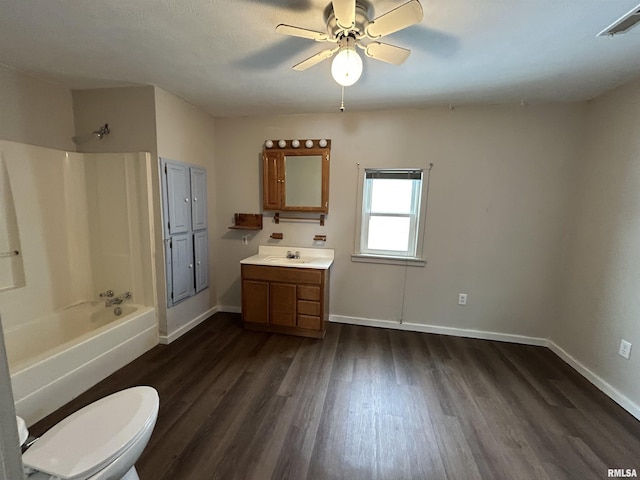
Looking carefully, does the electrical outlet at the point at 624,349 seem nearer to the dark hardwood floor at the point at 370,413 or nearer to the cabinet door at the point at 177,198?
the dark hardwood floor at the point at 370,413

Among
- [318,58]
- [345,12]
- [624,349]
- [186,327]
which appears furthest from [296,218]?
[624,349]

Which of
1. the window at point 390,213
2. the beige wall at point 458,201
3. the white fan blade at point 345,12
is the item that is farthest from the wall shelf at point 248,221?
the white fan blade at point 345,12

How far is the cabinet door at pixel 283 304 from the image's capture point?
2855 millimetres

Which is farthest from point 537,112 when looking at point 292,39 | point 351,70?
point 292,39

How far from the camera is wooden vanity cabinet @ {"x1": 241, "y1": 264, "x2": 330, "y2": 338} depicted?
111 inches

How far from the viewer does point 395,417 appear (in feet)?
6.10

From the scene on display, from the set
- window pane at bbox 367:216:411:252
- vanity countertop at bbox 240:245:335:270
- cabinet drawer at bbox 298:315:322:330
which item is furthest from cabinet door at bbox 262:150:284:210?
cabinet drawer at bbox 298:315:322:330

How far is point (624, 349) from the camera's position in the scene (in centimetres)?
204

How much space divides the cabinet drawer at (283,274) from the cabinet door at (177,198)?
2.51 feet

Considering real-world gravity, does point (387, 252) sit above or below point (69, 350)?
above

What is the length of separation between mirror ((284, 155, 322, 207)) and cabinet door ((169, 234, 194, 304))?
118cm

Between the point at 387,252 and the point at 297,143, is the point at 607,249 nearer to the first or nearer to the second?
the point at 387,252

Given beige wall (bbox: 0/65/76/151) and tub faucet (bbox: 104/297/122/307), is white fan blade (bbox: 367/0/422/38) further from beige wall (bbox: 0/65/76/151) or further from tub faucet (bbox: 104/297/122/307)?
tub faucet (bbox: 104/297/122/307)

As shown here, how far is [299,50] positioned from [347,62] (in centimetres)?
55
